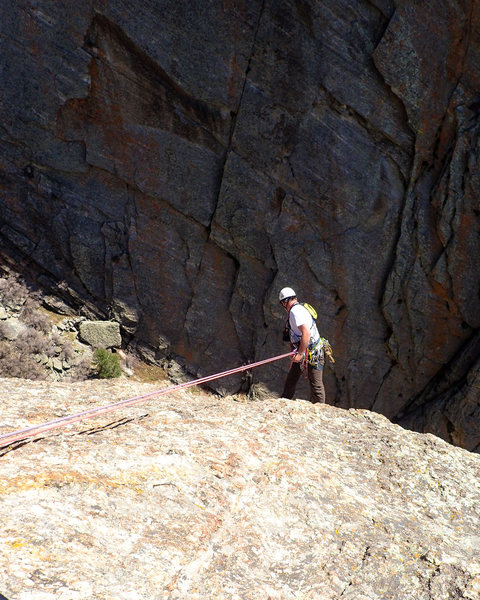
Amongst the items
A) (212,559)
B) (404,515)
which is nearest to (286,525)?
(212,559)

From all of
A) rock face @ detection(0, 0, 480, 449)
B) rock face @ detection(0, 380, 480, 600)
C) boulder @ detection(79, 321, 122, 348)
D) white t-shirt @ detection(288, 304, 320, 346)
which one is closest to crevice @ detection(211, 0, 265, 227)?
rock face @ detection(0, 0, 480, 449)

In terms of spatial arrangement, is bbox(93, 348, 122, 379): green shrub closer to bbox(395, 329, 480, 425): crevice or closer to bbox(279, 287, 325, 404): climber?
bbox(279, 287, 325, 404): climber

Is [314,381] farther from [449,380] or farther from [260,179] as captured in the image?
[449,380]

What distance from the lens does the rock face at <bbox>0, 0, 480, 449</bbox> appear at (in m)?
13.5

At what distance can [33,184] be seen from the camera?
15906mm

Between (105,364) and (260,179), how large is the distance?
8.17 meters

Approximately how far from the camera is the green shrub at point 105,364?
15195 millimetres

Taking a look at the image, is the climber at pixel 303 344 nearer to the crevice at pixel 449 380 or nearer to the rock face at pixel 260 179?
the rock face at pixel 260 179

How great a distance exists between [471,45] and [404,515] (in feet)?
45.7

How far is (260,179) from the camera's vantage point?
15070mm

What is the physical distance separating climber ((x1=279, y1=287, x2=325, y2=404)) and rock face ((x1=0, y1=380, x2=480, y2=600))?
6.37 ft

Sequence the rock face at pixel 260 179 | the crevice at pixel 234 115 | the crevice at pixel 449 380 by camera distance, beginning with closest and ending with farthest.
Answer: the rock face at pixel 260 179 < the crevice at pixel 234 115 < the crevice at pixel 449 380

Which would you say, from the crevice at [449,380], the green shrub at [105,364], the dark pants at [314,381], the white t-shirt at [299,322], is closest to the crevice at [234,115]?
the green shrub at [105,364]

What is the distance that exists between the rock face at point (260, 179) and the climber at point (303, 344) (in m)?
7.86
